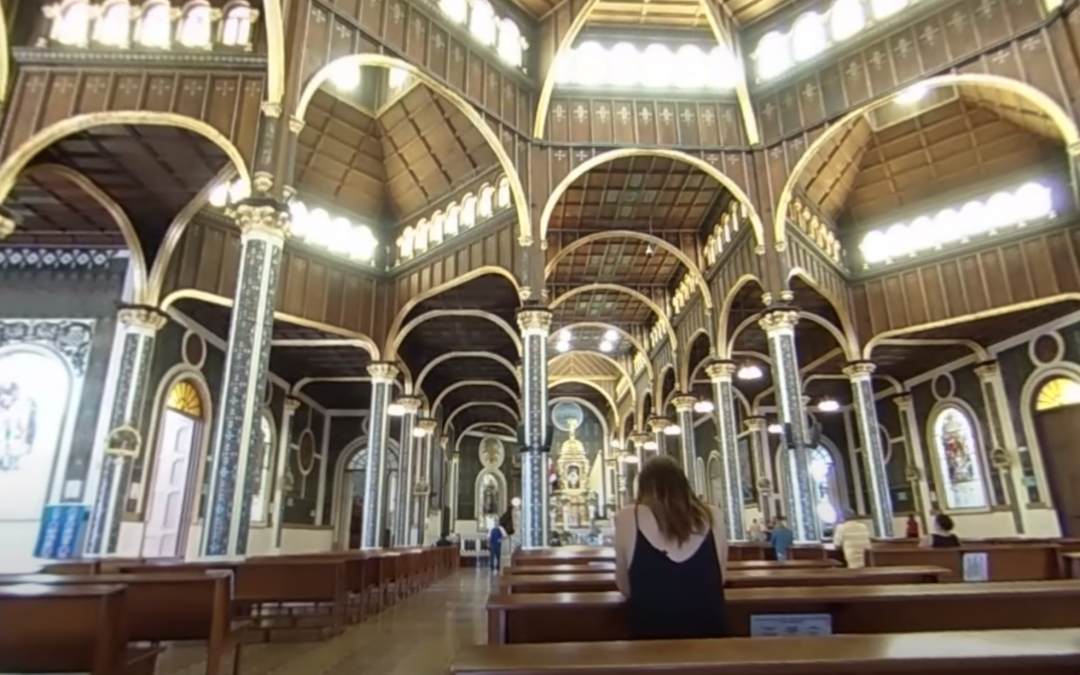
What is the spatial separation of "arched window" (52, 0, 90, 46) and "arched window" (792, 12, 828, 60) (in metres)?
14.3

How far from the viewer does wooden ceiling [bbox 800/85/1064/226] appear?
14688 mm

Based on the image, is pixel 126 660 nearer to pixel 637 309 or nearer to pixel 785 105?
pixel 785 105

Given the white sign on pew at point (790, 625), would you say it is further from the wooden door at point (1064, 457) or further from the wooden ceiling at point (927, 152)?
the wooden door at point (1064, 457)

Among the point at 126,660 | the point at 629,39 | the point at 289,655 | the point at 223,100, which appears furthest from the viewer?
the point at 629,39

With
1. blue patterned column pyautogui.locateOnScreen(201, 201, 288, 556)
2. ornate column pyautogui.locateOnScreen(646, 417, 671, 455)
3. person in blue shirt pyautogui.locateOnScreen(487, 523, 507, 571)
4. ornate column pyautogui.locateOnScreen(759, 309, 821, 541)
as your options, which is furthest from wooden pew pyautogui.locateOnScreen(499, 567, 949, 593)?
ornate column pyautogui.locateOnScreen(646, 417, 671, 455)

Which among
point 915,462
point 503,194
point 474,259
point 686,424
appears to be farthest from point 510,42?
point 915,462

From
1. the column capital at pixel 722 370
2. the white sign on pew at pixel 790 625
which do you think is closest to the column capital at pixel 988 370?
the column capital at pixel 722 370

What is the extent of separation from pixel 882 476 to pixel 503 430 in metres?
22.2

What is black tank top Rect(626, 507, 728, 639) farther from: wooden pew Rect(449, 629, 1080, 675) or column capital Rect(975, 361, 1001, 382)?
column capital Rect(975, 361, 1001, 382)

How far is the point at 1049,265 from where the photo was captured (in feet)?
45.9

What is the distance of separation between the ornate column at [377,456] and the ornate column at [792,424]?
968 cm

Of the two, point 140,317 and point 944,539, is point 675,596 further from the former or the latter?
point 140,317

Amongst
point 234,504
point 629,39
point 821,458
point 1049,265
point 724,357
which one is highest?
point 629,39

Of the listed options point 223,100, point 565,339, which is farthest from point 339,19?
point 565,339
